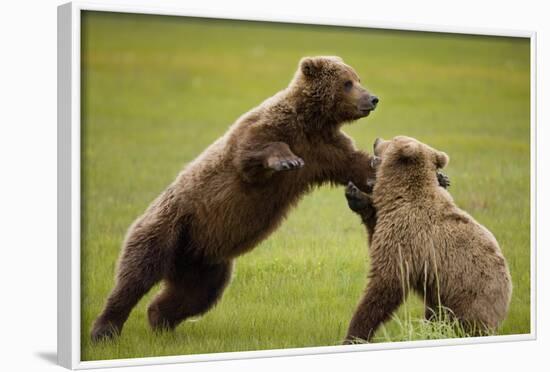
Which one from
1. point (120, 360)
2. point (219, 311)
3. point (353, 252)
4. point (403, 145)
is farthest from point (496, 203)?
point (120, 360)

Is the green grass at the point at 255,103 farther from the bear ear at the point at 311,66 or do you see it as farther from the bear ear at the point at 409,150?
the bear ear at the point at 409,150

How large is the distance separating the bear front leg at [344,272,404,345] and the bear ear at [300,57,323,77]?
69.6 inches

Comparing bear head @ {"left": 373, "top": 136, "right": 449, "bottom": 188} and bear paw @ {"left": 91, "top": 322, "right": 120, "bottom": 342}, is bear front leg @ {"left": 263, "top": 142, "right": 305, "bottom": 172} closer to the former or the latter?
bear head @ {"left": 373, "top": 136, "right": 449, "bottom": 188}

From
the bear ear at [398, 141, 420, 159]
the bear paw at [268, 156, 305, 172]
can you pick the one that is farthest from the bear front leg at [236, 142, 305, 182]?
the bear ear at [398, 141, 420, 159]

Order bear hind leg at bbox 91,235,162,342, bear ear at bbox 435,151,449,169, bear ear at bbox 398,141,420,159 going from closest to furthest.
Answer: bear hind leg at bbox 91,235,162,342 → bear ear at bbox 398,141,420,159 → bear ear at bbox 435,151,449,169

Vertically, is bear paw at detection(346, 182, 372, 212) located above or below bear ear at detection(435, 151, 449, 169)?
below

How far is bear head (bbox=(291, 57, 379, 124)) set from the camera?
838 cm

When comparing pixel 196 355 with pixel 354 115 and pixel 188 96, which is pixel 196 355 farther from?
pixel 188 96

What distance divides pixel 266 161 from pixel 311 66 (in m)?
1.02

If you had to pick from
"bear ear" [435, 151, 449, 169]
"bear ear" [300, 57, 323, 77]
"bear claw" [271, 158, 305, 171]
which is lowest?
"bear claw" [271, 158, 305, 171]

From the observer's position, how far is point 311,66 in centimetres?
838

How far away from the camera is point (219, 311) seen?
8.89m

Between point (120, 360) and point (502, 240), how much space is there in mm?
4032

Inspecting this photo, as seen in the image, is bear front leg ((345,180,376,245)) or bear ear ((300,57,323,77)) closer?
bear front leg ((345,180,376,245))
